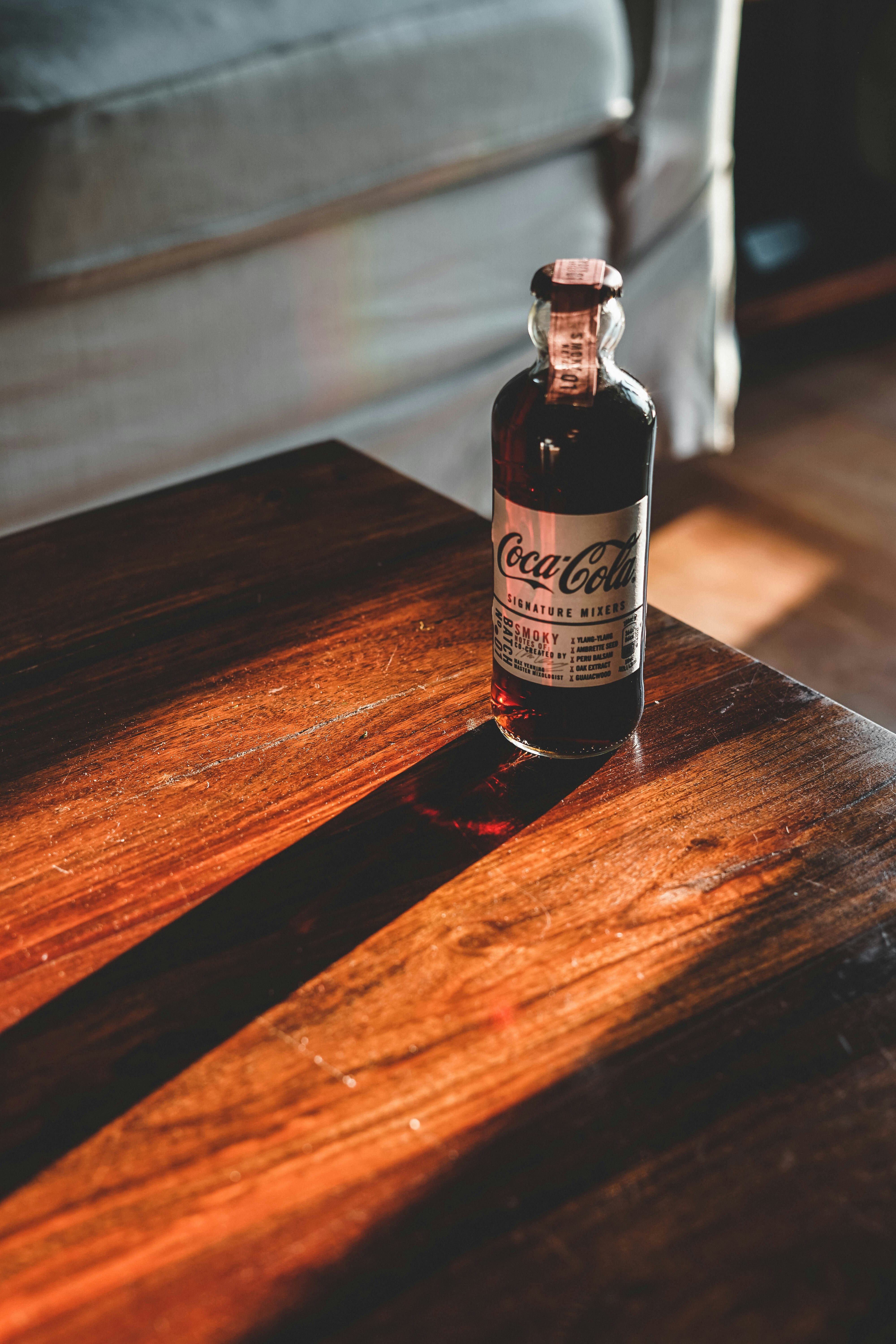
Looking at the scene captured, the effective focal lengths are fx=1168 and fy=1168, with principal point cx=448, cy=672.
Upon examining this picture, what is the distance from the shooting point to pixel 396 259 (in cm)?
139

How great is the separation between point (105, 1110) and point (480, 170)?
1.26 m

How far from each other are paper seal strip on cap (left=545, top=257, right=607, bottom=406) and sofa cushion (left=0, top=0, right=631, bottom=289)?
2.69 ft

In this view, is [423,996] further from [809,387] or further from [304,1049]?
[809,387]

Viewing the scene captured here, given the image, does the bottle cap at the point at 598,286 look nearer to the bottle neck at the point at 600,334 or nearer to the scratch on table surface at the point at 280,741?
the bottle neck at the point at 600,334

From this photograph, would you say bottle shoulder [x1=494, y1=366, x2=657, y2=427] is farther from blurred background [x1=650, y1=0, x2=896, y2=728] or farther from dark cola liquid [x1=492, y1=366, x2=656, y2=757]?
blurred background [x1=650, y1=0, x2=896, y2=728]

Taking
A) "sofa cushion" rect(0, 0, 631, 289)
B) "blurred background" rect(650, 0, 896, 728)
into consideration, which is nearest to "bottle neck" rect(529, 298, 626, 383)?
"sofa cushion" rect(0, 0, 631, 289)

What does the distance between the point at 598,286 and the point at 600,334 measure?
0.07 ft

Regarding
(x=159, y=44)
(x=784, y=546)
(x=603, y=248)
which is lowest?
(x=784, y=546)

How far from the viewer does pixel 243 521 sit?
2.54ft

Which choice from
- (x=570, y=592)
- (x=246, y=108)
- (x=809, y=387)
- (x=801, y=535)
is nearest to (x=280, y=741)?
(x=570, y=592)

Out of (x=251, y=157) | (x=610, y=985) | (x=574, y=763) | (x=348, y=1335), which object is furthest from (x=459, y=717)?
(x=251, y=157)

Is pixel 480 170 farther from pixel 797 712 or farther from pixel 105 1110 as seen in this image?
pixel 105 1110

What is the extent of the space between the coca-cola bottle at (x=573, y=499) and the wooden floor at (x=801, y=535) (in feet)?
2.87

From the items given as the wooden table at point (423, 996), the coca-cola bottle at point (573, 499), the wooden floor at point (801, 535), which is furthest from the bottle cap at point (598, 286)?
the wooden floor at point (801, 535)
